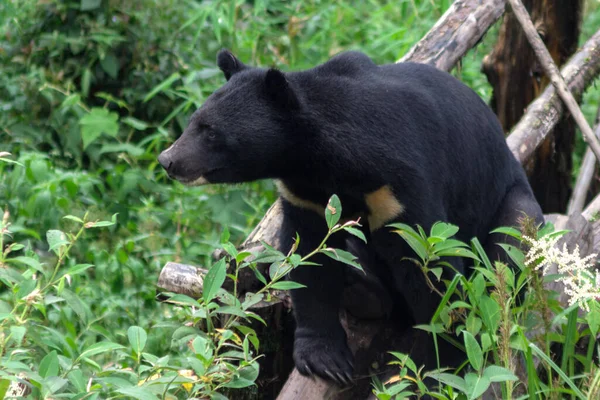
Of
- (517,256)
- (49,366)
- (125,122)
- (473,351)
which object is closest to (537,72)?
(125,122)

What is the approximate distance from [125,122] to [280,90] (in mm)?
3088

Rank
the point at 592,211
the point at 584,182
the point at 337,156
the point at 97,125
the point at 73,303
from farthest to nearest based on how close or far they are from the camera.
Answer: the point at 97,125, the point at 584,182, the point at 592,211, the point at 337,156, the point at 73,303

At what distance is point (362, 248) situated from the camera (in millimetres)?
3707

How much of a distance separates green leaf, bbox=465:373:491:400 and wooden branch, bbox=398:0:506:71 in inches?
99.1

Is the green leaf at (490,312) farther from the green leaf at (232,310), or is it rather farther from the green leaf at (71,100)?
the green leaf at (71,100)

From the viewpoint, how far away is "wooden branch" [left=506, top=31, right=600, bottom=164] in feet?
15.9

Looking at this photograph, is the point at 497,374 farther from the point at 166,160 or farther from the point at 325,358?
the point at 166,160

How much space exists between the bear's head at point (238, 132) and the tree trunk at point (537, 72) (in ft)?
9.36

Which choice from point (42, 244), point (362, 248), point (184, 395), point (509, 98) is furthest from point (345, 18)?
point (184, 395)

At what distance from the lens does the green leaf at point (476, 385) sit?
2326 millimetres

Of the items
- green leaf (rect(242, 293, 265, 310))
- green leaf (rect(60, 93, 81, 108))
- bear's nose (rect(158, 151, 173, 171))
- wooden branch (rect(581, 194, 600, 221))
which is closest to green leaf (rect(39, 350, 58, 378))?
green leaf (rect(242, 293, 265, 310))

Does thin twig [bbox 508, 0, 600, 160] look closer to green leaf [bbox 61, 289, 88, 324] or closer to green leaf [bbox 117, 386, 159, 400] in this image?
green leaf [bbox 61, 289, 88, 324]

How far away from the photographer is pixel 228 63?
3.37 metres

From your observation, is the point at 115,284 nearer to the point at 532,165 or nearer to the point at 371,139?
the point at 371,139
